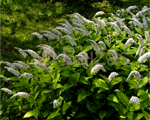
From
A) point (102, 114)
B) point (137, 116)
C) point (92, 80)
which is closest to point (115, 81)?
point (92, 80)

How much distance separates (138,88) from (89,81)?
679 millimetres

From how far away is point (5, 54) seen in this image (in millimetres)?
4676

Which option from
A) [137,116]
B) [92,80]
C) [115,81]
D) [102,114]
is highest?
[115,81]

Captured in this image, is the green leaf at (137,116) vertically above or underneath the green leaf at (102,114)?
above

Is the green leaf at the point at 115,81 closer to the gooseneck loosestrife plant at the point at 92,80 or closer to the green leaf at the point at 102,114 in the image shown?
the gooseneck loosestrife plant at the point at 92,80

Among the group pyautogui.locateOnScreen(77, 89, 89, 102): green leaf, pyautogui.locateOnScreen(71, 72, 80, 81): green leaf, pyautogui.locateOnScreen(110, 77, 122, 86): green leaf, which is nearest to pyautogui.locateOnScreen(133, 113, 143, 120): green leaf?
pyautogui.locateOnScreen(110, 77, 122, 86): green leaf

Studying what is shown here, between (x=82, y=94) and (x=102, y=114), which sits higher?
(x=82, y=94)

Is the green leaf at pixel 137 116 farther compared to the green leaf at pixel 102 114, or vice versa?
the green leaf at pixel 102 114

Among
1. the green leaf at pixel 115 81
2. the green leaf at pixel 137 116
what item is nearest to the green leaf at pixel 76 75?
the green leaf at pixel 115 81

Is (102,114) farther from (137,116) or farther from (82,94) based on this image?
(137,116)

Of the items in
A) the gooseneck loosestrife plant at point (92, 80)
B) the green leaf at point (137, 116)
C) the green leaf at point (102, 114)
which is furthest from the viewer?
the green leaf at point (102, 114)

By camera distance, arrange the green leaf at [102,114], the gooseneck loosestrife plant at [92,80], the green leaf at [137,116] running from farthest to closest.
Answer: the green leaf at [102,114] < the gooseneck loosestrife plant at [92,80] < the green leaf at [137,116]

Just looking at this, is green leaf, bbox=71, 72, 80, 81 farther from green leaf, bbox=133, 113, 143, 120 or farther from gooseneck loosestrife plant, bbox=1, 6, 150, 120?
green leaf, bbox=133, 113, 143, 120

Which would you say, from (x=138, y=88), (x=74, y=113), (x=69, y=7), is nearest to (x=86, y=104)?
(x=74, y=113)
